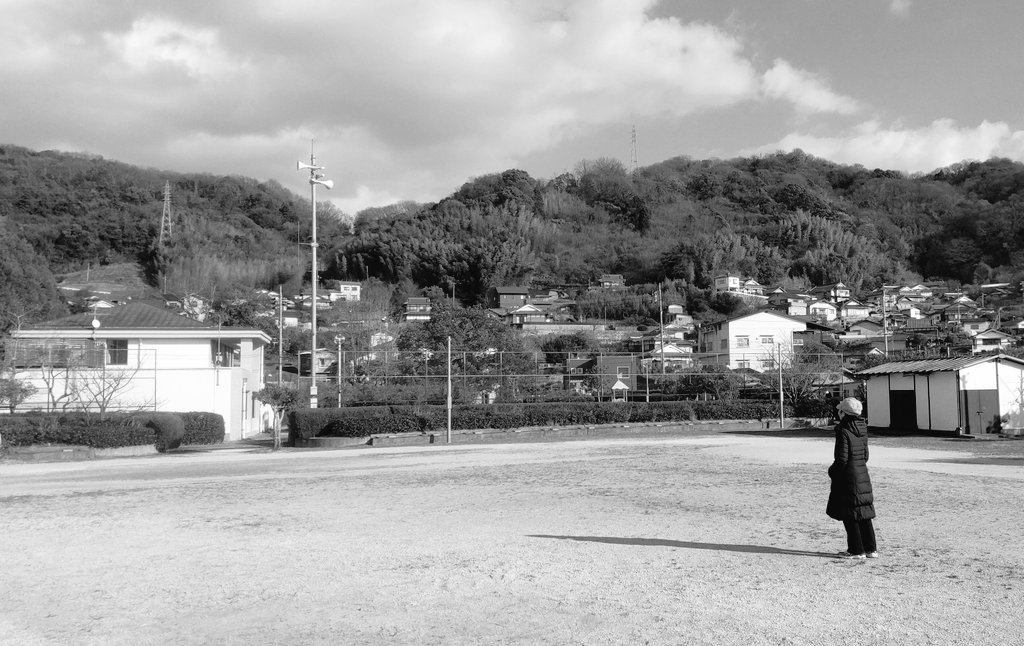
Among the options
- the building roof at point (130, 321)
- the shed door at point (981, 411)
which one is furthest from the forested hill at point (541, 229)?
the shed door at point (981, 411)

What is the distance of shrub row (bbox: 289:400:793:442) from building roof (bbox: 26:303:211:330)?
727cm

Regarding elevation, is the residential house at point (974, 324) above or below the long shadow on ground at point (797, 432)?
above

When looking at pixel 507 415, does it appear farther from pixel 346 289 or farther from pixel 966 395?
pixel 346 289

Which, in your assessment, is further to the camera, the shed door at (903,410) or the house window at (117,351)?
the house window at (117,351)

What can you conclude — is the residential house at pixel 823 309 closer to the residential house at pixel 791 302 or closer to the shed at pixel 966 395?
the residential house at pixel 791 302

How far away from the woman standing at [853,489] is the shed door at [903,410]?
73.0ft

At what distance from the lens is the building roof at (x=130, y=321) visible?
97.2 feet

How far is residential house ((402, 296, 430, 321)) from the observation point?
80.7 m

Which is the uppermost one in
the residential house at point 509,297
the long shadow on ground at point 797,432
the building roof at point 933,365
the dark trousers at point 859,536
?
the residential house at point 509,297

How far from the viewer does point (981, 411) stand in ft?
80.3

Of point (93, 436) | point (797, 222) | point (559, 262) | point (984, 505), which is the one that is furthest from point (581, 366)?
point (797, 222)

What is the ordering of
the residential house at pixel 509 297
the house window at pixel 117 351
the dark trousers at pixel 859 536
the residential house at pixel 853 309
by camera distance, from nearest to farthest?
the dark trousers at pixel 859 536 < the house window at pixel 117 351 < the residential house at pixel 853 309 < the residential house at pixel 509 297

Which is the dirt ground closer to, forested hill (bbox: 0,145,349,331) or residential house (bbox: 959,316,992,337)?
residential house (bbox: 959,316,992,337)

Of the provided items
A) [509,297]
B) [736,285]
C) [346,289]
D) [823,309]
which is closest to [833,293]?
[823,309]
